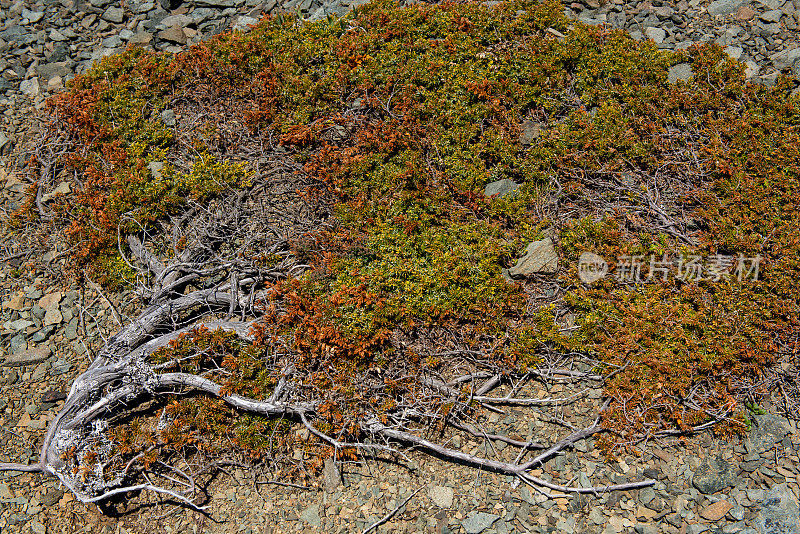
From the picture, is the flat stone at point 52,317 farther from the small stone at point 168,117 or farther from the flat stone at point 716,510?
the flat stone at point 716,510

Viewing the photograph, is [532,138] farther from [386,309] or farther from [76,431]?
[76,431]

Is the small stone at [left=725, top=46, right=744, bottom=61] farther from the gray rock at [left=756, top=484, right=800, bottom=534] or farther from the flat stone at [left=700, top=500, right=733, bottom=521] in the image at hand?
the flat stone at [left=700, top=500, right=733, bottom=521]

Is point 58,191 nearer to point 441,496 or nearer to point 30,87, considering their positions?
point 30,87

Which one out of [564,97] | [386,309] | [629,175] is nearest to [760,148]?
[629,175]

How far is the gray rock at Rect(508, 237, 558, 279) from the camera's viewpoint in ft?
21.6

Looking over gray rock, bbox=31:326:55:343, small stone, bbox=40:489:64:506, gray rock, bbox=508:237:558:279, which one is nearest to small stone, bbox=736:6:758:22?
gray rock, bbox=508:237:558:279

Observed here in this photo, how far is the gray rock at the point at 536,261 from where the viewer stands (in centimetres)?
657

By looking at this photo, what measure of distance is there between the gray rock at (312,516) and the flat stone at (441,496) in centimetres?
110

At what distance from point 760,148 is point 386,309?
5025 millimetres

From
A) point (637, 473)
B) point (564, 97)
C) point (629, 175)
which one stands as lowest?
point (637, 473)

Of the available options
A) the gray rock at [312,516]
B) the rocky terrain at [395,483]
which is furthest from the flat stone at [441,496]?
the gray rock at [312,516]

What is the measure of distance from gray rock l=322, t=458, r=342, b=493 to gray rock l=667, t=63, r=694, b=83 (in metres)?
6.67

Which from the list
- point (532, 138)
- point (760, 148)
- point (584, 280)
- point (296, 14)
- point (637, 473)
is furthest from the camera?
point (296, 14)

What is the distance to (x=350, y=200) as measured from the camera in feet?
23.7
